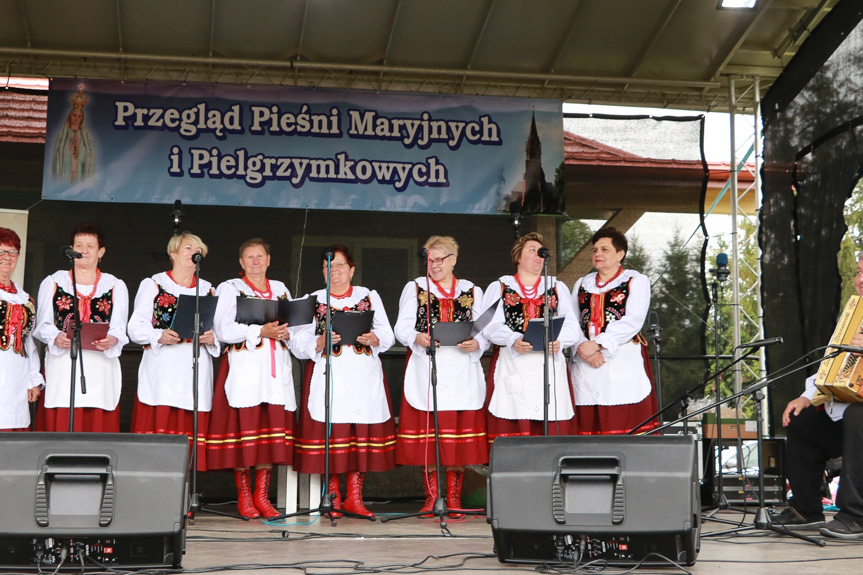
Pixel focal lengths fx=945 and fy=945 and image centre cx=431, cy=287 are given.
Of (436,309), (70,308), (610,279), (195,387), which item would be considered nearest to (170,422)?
(195,387)

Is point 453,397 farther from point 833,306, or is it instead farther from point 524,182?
point 833,306

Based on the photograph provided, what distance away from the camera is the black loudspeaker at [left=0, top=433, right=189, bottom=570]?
3.07m

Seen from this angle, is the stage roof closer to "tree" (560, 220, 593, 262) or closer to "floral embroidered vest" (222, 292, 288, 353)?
"tree" (560, 220, 593, 262)

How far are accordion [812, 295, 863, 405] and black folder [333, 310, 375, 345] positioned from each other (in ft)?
7.87

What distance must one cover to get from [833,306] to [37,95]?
18.2 feet

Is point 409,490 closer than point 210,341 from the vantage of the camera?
No

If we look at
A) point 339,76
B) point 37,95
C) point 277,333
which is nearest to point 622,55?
point 339,76

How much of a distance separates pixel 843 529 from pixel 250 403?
316cm

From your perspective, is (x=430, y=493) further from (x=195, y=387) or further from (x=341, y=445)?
(x=195, y=387)

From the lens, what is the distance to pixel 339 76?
683cm

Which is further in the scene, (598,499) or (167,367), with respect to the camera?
(167,367)

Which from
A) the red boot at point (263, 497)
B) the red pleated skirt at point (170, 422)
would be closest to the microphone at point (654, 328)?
the red boot at point (263, 497)

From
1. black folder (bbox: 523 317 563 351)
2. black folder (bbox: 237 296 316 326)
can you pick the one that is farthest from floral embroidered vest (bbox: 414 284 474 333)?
black folder (bbox: 237 296 316 326)

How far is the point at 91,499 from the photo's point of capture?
3.11m
